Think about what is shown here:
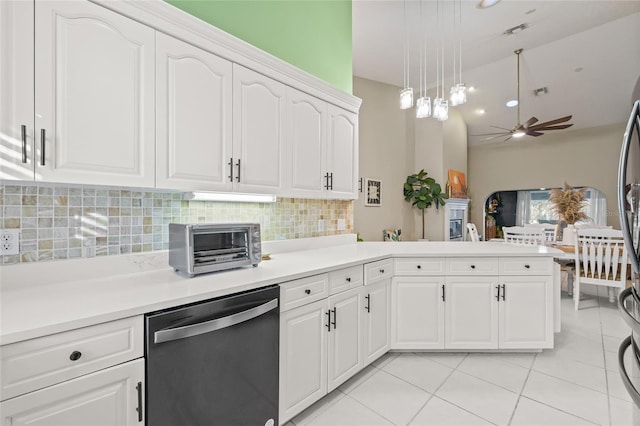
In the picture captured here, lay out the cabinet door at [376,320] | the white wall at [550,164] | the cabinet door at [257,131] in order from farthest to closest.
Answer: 1. the white wall at [550,164]
2. the cabinet door at [376,320]
3. the cabinet door at [257,131]

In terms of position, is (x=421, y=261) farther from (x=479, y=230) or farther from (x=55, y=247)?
(x=479, y=230)

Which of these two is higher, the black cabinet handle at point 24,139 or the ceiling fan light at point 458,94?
the ceiling fan light at point 458,94

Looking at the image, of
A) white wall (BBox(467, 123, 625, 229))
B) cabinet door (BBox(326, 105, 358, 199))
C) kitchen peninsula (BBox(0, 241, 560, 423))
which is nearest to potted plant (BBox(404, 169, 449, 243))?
white wall (BBox(467, 123, 625, 229))

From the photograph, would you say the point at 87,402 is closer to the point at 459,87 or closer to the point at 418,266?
the point at 418,266

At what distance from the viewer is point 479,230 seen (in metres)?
8.27

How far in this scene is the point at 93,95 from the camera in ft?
4.62

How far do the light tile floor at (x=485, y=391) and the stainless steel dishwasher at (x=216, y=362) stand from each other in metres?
0.51

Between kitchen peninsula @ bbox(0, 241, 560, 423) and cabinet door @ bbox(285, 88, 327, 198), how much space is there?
0.54 metres

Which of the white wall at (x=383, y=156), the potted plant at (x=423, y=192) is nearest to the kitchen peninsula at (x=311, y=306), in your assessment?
the white wall at (x=383, y=156)

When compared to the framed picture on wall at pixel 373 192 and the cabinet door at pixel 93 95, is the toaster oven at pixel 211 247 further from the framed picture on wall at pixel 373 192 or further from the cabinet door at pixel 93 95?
the framed picture on wall at pixel 373 192

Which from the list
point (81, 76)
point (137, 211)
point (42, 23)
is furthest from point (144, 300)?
point (42, 23)

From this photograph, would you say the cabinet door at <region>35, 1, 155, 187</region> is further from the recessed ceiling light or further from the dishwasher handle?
the recessed ceiling light

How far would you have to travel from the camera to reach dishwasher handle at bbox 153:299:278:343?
1.21 m

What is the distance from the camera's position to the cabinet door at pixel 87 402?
3.10 ft
